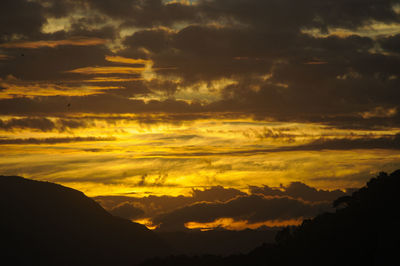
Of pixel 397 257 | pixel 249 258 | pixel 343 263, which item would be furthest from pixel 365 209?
pixel 249 258

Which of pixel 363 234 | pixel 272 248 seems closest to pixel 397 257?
pixel 363 234

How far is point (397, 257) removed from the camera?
12888 centimetres

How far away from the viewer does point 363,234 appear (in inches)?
6068

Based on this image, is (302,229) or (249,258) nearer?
(302,229)

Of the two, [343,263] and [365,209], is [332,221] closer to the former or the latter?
[365,209]

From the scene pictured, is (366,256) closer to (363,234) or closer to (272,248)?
(363,234)

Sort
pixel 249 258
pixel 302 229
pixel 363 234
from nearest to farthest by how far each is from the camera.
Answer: pixel 363 234
pixel 302 229
pixel 249 258

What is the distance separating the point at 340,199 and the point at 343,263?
49.2 meters

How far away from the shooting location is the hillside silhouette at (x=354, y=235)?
14325 centimetres

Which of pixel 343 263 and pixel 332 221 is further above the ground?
pixel 332 221

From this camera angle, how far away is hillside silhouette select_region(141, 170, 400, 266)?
470ft

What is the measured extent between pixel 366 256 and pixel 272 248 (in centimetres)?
5094

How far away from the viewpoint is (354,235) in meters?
155

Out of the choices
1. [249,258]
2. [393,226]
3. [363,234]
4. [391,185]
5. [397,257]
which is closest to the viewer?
[397,257]
